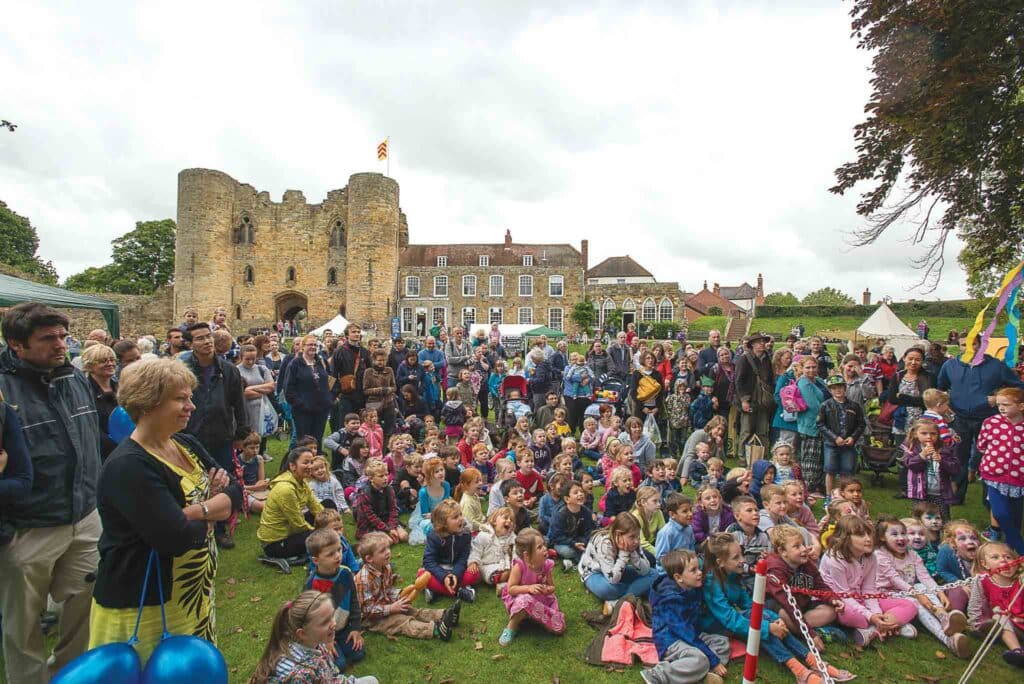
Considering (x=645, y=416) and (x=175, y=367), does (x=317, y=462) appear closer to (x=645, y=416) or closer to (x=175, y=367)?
(x=175, y=367)

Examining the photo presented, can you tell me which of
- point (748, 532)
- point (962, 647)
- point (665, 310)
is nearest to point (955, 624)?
point (962, 647)

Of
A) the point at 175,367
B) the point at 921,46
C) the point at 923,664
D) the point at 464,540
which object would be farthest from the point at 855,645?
the point at 921,46

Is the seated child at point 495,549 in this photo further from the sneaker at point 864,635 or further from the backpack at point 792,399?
the backpack at point 792,399

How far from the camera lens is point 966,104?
23.8ft

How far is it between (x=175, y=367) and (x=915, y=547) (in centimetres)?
597

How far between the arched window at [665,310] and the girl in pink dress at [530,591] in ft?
125

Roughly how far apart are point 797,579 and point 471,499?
3.10 metres

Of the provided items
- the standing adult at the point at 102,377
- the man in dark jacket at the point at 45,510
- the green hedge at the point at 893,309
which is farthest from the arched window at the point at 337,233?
the man in dark jacket at the point at 45,510

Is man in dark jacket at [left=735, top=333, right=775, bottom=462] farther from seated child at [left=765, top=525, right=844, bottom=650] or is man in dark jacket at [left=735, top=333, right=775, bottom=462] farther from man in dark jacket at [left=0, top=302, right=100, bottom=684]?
man in dark jacket at [left=0, top=302, right=100, bottom=684]

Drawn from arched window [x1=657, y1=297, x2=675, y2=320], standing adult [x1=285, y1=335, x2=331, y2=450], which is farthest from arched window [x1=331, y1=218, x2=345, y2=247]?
standing adult [x1=285, y1=335, x2=331, y2=450]

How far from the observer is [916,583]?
455 centimetres

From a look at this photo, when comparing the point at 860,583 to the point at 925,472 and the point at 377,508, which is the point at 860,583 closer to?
the point at 925,472

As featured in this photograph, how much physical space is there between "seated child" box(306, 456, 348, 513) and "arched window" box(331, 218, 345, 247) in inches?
1405

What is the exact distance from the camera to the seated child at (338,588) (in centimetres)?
351
